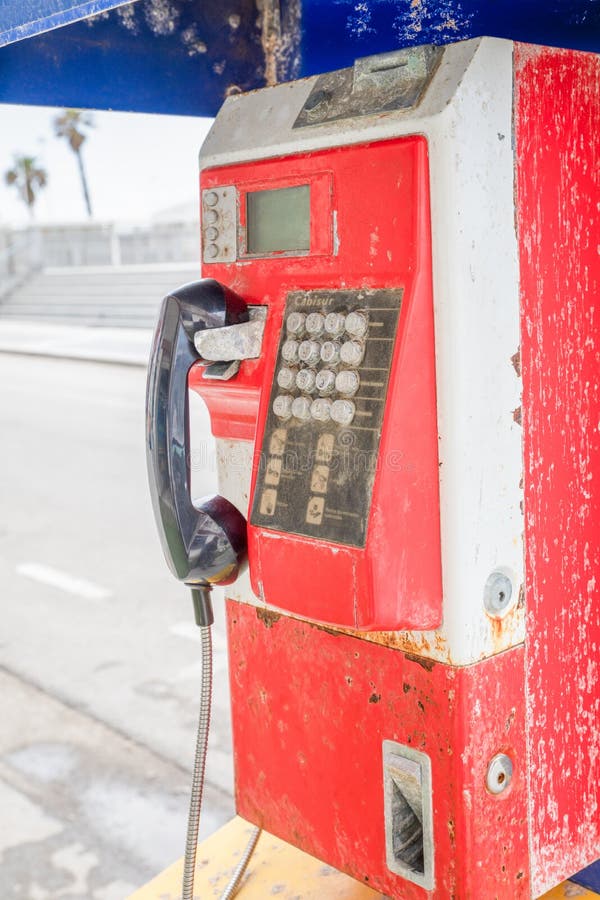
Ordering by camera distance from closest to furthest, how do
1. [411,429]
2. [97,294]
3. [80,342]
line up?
[411,429] → [80,342] → [97,294]

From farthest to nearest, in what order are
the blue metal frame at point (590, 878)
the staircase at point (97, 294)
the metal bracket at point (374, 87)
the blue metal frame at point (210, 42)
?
the staircase at point (97, 294) < the blue metal frame at point (590, 878) < the blue metal frame at point (210, 42) < the metal bracket at point (374, 87)

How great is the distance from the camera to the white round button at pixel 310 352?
0.90 metres

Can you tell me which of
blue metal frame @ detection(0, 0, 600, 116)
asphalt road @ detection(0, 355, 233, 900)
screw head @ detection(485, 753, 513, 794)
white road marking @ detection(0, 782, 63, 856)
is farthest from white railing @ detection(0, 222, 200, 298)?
screw head @ detection(485, 753, 513, 794)

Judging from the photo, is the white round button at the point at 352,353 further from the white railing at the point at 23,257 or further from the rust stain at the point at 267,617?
the white railing at the point at 23,257

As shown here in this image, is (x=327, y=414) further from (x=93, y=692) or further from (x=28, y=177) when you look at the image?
(x=28, y=177)

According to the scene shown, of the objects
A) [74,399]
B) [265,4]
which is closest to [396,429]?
[265,4]

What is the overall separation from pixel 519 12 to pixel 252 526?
625mm

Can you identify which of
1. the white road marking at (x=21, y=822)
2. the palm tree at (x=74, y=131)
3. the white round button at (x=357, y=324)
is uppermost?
the palm tree at (x=74, y=131)

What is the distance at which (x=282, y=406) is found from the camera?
0.92 m

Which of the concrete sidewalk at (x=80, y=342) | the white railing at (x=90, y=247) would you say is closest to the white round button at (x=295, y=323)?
the concrete sidewalk at (x=80, y=342)

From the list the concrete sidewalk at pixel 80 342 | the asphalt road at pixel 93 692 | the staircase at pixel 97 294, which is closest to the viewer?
the asphalt road at pixel 93 692

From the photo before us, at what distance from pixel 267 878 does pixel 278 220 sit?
867 mm

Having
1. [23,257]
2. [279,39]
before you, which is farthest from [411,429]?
[23,257]

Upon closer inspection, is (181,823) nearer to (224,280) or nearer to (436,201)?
(224,280)
